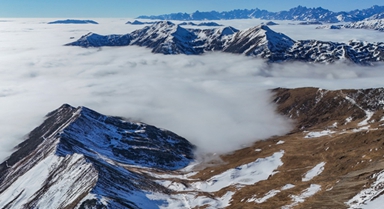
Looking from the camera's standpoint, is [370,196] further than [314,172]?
No

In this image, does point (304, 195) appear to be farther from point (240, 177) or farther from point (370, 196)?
point (240, 177)

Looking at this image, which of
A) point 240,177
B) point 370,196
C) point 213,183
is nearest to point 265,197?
point 240,177

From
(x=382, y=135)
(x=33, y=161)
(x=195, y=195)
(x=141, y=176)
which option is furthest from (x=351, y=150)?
(x=33, y=161)

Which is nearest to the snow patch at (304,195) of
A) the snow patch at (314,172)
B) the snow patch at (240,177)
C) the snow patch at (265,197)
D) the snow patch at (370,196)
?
the snow patch at (265,197)

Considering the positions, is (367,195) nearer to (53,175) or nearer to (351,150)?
(351,150)

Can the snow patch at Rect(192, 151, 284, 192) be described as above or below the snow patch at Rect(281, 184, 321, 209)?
below

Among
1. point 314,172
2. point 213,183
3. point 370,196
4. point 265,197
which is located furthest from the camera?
point 213,183

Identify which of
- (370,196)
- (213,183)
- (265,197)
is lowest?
(213,183)

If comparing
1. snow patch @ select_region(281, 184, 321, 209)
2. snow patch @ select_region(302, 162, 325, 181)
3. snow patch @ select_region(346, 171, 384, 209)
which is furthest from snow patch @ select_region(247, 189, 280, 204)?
snow patch @ select_region(346, 171, 384, 209)

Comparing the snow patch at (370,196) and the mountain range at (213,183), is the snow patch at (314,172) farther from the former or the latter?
the snow patch at (370,196)

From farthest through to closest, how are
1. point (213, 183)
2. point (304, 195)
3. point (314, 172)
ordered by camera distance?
point (213, 183) < point (314, 172) < point (304, 195)

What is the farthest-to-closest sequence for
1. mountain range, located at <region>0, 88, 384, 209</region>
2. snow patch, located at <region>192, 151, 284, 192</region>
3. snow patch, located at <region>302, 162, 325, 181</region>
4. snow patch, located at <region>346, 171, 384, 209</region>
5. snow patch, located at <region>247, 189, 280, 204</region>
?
snow patch, located at <region>192, 151, 284, 192</region>, snow patch, located at <region>302, 162, 325, 181</region>, snow patch, located at <region>247, 189, 280, 204</region>, mountain range, located at <region>0, 88, 384, 209</region>, snow patch, located at <region>346, 171, 384, 209</region>

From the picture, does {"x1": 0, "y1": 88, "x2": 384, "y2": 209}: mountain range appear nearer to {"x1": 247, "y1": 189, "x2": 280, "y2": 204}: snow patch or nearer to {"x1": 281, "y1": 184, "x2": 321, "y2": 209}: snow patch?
{"x1": 281, "y1": 184, "x2": 321, "y2": 209}: snow patch
